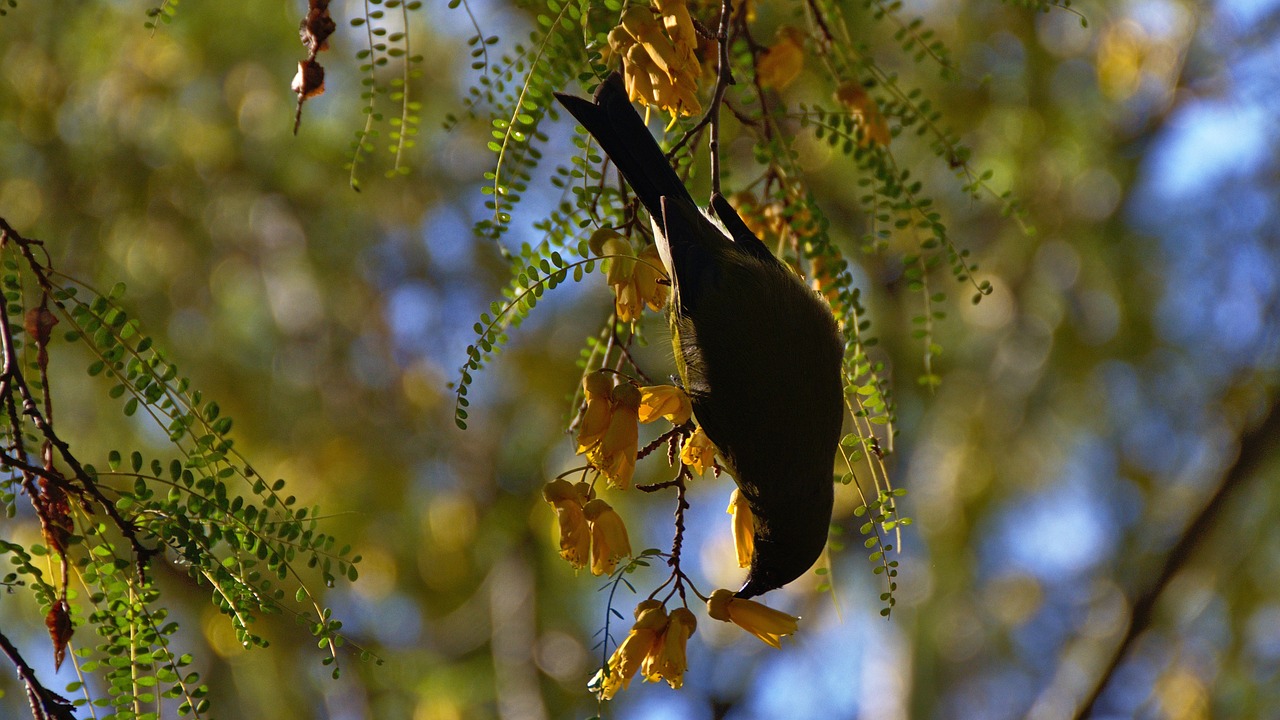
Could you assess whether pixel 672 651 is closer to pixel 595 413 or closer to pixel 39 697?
pixel 595 413

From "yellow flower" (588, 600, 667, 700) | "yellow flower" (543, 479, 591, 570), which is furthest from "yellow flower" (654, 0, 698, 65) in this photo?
"yellow flower" (588, 600, 667, 700)

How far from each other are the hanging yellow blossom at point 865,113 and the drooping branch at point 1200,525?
330cm

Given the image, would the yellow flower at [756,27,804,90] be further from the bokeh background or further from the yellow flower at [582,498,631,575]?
the bokeh background

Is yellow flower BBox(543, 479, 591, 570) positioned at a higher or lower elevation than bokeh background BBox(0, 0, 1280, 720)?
lower

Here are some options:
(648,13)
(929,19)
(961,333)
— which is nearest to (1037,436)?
(961,333)

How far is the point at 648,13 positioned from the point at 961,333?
15.6 feet

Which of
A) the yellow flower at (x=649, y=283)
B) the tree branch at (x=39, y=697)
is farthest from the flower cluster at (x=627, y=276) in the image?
the tree branch at (x=39, y=697)

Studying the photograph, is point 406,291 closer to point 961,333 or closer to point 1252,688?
point 961,333

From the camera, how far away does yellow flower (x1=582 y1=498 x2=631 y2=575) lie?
1.18 m

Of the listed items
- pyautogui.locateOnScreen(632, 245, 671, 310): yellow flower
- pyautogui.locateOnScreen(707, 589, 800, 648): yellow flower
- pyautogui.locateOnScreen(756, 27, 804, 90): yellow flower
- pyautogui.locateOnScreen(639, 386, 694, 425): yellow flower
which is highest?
pyautogui.locateOnScreen(756, 27, 804, 90): yellow flower

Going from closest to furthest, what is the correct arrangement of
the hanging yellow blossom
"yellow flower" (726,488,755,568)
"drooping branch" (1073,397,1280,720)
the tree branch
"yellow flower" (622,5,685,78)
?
the tree branch
"yellow flower" (622,5,685,78)
"yellow flower" (726,488,755,568)
the hanging yellow blossom
"drooping branch" (1073,397,1280,720)

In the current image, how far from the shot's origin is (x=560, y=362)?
16.9ft

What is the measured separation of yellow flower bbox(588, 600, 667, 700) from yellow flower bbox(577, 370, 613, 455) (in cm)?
18

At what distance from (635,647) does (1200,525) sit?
3716 millimetres
